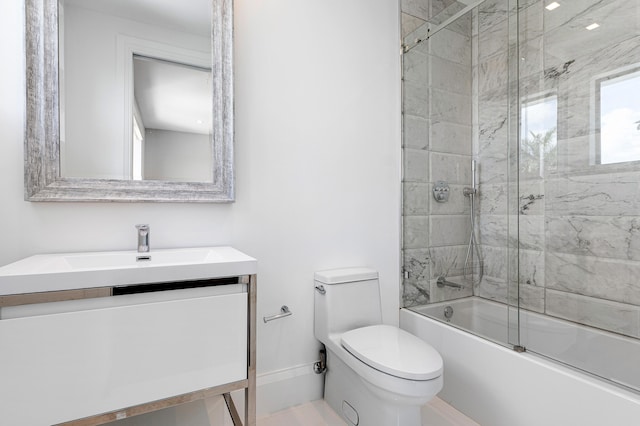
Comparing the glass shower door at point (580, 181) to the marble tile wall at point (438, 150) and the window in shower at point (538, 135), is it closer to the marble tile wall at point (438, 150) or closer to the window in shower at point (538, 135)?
the window in shower at point (538, 135)

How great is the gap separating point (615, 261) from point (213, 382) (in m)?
1.82

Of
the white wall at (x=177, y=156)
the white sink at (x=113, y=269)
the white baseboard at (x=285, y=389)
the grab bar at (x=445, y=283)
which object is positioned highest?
the white wall at (x=177, y=156)

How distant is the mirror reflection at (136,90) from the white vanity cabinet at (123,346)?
575 millimetres

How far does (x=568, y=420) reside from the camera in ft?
4.09

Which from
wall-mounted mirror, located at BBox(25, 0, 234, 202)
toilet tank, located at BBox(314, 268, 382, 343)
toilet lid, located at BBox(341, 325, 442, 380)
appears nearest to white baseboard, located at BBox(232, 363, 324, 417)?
toilet tank, located at BBox(314, 268, 382, 343)

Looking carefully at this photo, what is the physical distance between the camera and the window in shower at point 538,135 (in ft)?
5.61

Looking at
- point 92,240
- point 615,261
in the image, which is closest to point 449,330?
point 615,261

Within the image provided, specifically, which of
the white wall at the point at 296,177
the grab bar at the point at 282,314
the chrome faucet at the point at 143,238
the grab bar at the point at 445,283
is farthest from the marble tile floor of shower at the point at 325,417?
the chrome faucet at the point at 143,238

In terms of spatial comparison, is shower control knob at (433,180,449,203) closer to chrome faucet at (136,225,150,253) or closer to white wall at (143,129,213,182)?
white wall at (143,129,213,182)

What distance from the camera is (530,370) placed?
1.37 metres

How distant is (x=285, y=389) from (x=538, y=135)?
183 centimetres

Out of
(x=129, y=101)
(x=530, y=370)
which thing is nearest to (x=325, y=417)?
(x=530, y=370)

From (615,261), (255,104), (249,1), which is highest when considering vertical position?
(249,1)

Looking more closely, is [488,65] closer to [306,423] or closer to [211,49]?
[211,49]
